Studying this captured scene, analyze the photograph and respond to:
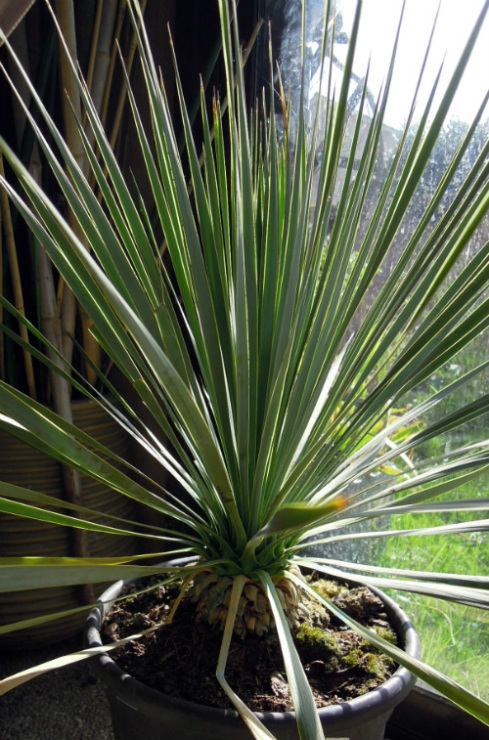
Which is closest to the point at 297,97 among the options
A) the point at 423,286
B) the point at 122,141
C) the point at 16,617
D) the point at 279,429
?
the point at 122,141

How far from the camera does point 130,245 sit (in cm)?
70

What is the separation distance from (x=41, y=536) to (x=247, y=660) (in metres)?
0.62

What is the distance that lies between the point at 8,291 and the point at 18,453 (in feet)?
1.13

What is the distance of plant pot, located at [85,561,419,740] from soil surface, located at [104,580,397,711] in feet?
0.11

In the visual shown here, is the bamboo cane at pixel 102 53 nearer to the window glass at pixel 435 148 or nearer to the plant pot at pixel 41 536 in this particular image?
the window glass at pixel 435 148

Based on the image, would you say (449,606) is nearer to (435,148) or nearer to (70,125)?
(435,148)

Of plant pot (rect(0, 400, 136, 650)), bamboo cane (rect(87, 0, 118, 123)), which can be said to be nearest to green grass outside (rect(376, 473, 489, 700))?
plant pot (rect(0, 400, 136, 650))

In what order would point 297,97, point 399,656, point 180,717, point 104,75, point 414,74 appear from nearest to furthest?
1. point 399,656
2. point 180,717
3. point 414,74
4. point 104,75
5. point 297,97

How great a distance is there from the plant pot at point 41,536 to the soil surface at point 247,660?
42 centimetres

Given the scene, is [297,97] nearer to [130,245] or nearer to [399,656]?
[130,245]

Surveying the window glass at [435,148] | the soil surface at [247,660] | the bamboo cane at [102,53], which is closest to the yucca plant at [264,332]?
the soil surface at [247,660]


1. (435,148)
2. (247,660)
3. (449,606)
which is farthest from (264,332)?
(449,606)

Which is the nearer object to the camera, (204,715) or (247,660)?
(204,715)

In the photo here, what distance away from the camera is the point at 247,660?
2.28ft
